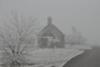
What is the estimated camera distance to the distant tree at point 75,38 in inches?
101

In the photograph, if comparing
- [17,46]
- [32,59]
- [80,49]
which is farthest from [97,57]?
[17,46]

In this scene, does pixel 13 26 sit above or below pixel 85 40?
above

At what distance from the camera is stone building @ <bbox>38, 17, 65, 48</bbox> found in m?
2.57

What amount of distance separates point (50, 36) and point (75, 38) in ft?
1.46

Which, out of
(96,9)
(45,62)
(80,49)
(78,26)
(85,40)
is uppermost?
(96,9)

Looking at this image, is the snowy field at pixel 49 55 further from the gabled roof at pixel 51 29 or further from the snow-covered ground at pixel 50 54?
the gabled roof at pixel 51 29

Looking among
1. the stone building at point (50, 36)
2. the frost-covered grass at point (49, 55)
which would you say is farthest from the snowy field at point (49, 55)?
the stone building at point (50, 36)

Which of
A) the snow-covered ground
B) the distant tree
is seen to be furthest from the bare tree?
the distant tree

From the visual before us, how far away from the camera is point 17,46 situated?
2.55 meters

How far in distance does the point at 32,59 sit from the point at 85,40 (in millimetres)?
1003

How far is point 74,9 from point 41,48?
913mm

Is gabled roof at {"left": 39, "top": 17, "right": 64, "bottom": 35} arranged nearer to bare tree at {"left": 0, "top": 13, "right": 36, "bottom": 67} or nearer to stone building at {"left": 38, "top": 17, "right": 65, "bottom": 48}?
stone building at {"left": 38, "top": 17, "right": 65, "bottom": 48}

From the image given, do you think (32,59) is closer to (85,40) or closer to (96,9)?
(85,40)

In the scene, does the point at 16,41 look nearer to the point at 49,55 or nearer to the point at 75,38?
the point at 49,55
